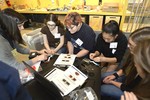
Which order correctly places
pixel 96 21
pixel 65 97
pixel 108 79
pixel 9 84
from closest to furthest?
pixel 9 84
pixel 65 97
pixel 108 79
pixel 96 21

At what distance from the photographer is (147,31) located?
3.73ft

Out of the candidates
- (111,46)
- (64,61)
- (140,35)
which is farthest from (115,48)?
(64,61)

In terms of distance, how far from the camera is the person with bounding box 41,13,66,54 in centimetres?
206

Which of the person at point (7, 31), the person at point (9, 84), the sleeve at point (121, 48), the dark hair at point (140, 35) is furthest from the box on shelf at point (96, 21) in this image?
the person at point (9, 84)

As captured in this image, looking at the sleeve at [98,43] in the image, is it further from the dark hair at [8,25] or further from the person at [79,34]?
the dark hair at [8,25]

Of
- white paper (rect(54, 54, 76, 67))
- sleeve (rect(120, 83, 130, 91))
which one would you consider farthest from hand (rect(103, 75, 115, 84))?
white paper (rect(54, 54, 76, 67))

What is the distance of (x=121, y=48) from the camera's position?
5.08ft

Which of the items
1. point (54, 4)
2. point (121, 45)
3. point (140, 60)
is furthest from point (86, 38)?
point (54, 4)

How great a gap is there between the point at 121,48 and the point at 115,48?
7 centimetres

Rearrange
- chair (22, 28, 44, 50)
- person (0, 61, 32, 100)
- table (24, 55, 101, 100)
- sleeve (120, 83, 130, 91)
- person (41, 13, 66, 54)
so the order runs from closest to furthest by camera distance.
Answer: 1. person (0, 61, 32, 100)
2. table (24, 55, 101, 100)
3. sleeve (120, 83, 130, 91)
4. person (41, 13, 66, 54)
5. chair (22, 28, 44, 50)

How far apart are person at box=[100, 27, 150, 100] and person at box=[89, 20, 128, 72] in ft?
0.68

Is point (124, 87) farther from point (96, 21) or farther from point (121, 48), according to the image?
point (96, 21)

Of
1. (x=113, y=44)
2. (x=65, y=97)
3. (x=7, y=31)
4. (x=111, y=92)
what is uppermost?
(x=7, y=31)

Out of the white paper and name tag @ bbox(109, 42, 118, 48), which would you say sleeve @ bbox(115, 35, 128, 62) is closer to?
name tag @ bbox(109, 42, 118, 48)
